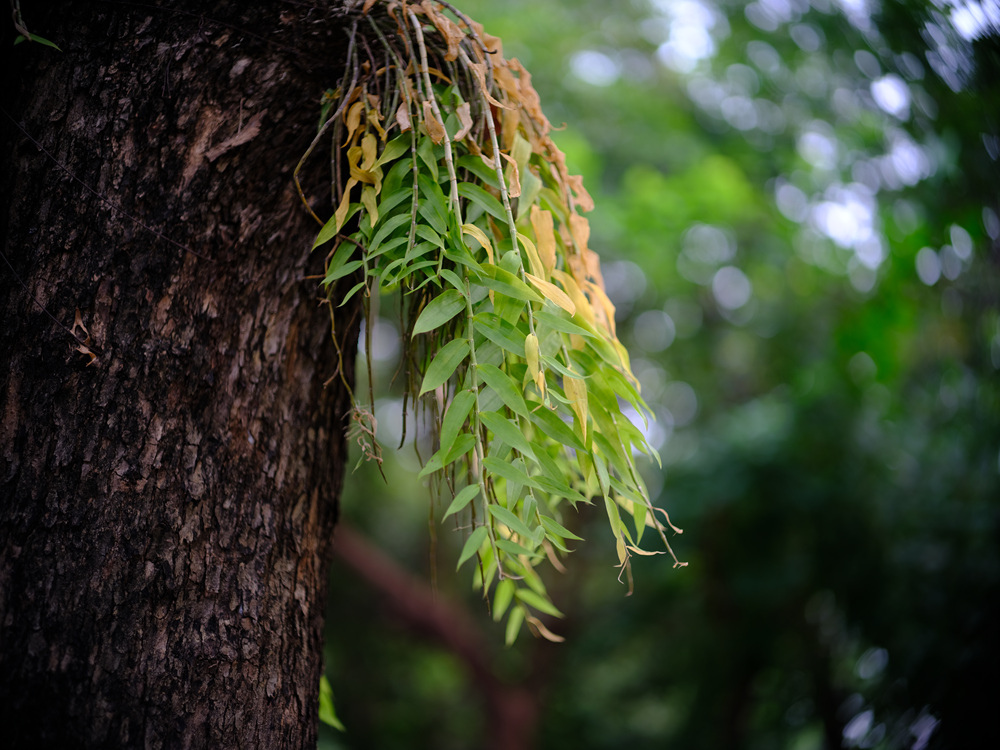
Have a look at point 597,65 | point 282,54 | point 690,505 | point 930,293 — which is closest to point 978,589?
point 930,293

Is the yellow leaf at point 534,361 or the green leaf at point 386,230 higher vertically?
the yellow leaf at point 534,361

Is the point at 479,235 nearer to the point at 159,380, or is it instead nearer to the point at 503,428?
the point at 503,428

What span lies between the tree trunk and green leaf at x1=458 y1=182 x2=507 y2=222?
0.23 m

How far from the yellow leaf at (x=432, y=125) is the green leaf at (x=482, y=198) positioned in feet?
0.20

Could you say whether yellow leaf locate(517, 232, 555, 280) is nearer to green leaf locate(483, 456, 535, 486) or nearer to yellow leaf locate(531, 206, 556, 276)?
yellow leaf locate(531, 206, 556, 276)

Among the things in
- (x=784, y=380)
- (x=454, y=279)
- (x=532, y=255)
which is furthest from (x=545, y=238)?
(x=784, y=380)

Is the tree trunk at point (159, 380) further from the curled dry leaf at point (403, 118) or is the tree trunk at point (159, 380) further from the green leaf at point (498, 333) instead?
the green leaf at point (498, 333)

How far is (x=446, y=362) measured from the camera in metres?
0.68

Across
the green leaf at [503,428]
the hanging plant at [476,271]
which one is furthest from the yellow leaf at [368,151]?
the green leaf at [503,428]

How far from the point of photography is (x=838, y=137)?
3828 millimetres

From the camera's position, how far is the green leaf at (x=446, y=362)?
2.19 feet

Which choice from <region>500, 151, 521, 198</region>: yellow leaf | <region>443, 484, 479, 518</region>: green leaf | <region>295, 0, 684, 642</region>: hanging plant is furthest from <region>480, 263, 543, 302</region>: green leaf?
<region>443, 484, 479, 518</region>: green leaf

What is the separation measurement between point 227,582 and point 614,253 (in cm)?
398

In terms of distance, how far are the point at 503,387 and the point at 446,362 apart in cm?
7
